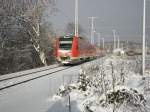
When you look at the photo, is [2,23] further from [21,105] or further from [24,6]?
[21,105]

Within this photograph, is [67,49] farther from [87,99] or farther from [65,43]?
[87,99]

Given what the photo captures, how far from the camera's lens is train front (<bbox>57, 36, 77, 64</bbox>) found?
36.2m

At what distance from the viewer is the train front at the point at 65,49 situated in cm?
3619

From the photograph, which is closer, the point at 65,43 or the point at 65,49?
the point at 65,49

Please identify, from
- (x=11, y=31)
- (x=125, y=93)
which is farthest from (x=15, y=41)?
(x=125, y=93)

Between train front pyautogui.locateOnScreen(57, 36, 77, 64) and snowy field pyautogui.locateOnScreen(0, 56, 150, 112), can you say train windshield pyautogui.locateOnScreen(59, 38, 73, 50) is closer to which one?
train front pyautogui.locateOnScreen(57, 36, 77, 64)

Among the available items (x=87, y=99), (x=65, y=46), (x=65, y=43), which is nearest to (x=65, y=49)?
(x=65, y=46)

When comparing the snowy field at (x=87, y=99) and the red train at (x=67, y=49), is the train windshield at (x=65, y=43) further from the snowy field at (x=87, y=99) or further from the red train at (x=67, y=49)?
the snowy field at (x=87, y=99)

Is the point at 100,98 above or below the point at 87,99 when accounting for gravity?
above

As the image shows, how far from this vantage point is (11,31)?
35625 millimetres

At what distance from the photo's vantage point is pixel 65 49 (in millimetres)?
36531

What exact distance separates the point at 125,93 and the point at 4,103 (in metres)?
4.72

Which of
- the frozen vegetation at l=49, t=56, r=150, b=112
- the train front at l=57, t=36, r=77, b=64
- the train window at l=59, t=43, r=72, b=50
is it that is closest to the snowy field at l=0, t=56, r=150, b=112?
the frozen vegetation at l=49, t=56, r=150, b=112

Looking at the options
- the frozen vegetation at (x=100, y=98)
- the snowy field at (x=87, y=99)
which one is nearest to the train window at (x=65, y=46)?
the snowy field at (x=87, y=99)
